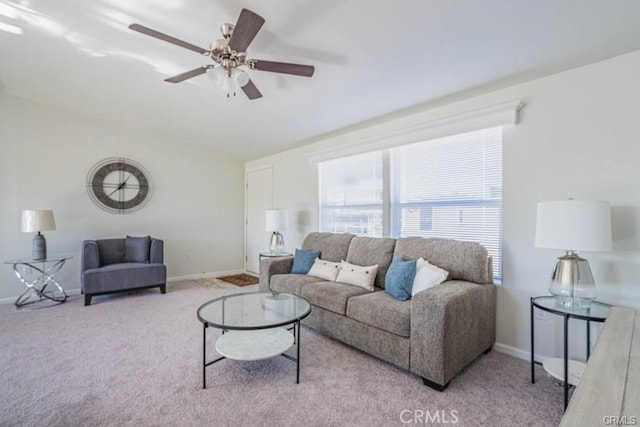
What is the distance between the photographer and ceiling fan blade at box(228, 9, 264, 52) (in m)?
1.66

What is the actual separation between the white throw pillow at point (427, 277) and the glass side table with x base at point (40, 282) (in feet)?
14.7

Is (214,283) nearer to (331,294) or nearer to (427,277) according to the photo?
(331,294)

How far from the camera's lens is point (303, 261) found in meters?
3.72

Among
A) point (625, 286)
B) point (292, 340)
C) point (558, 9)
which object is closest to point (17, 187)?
point (292, 340)

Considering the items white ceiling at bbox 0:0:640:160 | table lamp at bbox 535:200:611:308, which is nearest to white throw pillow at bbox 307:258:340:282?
white ceiling at bbox 0:0:640:160

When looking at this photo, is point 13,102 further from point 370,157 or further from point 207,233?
point 370,157

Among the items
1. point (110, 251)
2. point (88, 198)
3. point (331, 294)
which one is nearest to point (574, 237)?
point (331, 294)

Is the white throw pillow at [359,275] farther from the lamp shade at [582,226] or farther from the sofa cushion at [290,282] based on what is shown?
the lamp shade at [582,226]

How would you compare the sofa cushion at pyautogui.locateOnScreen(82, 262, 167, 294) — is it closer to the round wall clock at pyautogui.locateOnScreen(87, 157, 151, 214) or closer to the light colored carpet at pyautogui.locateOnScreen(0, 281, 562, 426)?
the light colored carpet at pyautogui.locateOnScreen(0, 281, 562, 426)

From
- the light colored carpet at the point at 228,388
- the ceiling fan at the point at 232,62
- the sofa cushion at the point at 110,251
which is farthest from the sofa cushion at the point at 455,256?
the sofa cushion at the point at 110,251

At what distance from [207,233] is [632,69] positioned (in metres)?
5.96

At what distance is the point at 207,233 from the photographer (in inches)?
232

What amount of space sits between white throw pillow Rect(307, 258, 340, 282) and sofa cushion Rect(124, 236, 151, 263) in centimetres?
281

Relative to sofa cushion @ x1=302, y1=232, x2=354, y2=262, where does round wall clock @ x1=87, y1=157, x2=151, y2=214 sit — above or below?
above
